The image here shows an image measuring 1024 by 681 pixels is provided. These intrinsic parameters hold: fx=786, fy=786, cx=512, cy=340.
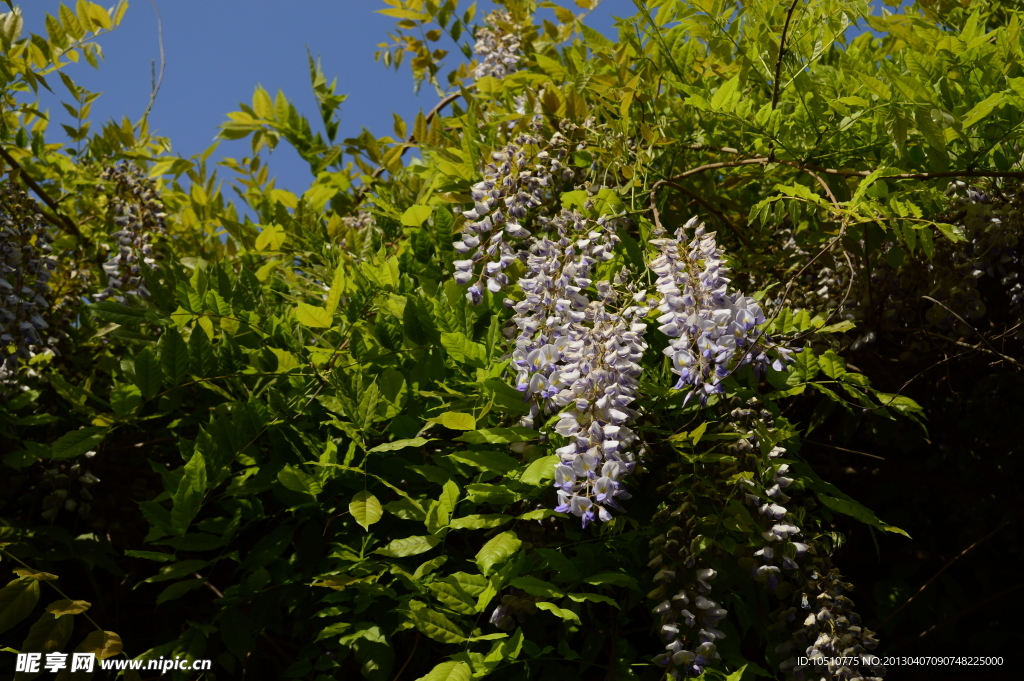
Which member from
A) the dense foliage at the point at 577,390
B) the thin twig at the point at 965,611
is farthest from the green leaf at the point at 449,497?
the thin twig at the point at 965,611

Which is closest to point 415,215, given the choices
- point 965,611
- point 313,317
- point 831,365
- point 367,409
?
point 313,317

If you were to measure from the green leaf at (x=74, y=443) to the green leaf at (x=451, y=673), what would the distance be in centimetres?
74

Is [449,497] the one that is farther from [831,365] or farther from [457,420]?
[831,365]

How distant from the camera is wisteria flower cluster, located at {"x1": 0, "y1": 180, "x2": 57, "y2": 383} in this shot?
161 centimetres

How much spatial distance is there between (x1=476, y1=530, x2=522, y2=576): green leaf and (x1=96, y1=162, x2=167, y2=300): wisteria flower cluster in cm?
125

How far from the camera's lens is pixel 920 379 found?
173 centimetres

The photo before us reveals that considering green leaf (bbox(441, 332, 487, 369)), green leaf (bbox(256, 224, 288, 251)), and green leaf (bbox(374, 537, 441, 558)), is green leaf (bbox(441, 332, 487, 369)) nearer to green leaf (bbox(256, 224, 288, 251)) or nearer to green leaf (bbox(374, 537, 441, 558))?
green leaf (bbox(374, 537, 441, 558))

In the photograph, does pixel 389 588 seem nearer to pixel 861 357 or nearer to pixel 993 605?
pixel 861 357

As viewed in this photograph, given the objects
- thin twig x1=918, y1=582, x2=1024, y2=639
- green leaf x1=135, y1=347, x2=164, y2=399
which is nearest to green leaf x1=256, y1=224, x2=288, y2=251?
green leaf x1=135, y1=347, x2=164, y2=399

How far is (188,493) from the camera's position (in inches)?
48.9

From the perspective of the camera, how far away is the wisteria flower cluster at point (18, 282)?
1610mm

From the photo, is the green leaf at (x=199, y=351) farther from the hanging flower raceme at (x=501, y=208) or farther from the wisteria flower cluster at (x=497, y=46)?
the wisteria flower cluster at (x=497, y=46)

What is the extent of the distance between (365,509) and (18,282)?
100 centimetres

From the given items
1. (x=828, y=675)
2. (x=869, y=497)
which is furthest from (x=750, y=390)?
(x=869, y=497)
